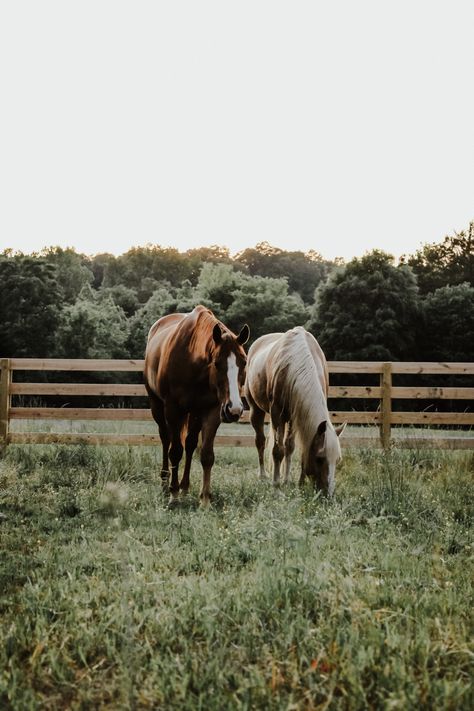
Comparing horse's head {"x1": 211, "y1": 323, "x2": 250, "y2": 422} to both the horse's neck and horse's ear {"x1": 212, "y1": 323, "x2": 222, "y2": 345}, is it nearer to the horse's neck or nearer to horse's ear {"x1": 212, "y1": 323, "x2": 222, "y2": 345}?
horse's ear {"x1": 212, "y1": 323, "x2": 222, "y2": 345}

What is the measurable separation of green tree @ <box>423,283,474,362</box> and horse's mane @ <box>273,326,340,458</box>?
79.5 ft

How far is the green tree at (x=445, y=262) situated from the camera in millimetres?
35719

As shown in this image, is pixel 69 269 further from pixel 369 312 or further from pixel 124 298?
pixel 369 312

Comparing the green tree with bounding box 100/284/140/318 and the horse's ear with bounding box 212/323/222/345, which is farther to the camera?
the green tree with bounding box 100/284/140/318

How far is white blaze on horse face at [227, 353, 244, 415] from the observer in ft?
14.8

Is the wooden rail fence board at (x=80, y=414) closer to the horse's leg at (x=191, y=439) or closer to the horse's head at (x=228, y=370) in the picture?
the horse's leg at (x=191, y=439)

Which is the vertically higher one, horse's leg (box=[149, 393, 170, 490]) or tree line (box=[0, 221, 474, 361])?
tree line (box=[0, 221, 474, 361])

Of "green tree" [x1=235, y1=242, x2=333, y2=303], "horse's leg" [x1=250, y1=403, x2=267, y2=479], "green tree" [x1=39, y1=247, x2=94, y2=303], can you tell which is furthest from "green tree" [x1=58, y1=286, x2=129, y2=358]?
"horse's leg" [x1=250, y1=403, x2=267, y2=479]

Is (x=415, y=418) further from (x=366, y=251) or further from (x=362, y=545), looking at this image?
(x=366, y=251)

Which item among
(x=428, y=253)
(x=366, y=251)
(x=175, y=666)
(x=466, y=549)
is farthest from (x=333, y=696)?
(x=428, y=253)

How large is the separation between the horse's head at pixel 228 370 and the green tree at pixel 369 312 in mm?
23766

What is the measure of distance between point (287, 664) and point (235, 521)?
1824mm

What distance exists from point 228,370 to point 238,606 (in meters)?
2.37

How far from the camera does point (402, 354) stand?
2925 centimetres
